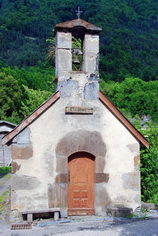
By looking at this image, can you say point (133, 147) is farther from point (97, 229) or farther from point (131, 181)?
point (97, 229)

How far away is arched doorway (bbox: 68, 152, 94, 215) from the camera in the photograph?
378 inches

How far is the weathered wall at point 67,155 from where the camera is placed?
30.2ft

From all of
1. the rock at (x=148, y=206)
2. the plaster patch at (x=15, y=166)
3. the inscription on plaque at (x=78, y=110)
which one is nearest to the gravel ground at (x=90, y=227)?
the rock at (x=148, y=206)

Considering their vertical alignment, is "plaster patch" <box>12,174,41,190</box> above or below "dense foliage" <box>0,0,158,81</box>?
below

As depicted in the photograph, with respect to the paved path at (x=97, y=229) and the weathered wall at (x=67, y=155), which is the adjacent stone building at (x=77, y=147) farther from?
the paved path at (x=97, y=229)

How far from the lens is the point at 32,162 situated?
928 centimetres

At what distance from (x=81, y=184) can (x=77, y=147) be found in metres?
1.29

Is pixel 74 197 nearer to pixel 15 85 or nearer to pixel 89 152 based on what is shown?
pixel 89 152

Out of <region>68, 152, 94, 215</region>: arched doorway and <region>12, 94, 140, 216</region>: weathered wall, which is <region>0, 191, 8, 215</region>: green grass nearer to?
<region>12, 94, 140, 216</region>: weathered wall

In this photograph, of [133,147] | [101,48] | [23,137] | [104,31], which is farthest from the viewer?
[104,31]

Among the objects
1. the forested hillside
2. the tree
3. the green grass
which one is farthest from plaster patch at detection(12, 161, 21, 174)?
the tree

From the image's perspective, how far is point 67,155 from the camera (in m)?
9.49

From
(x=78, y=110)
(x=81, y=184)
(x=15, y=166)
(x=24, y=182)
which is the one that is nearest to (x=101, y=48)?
(x=78, y=110)

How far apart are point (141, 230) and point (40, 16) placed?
10633 cm
